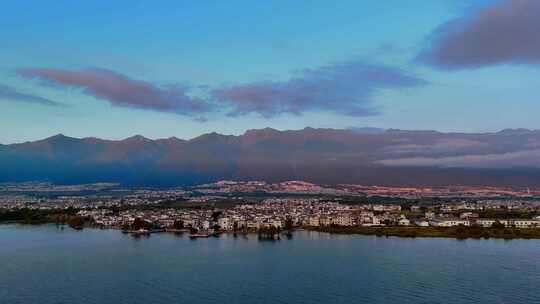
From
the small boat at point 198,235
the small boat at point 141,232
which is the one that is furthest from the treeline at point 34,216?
the small boat at point 198,235

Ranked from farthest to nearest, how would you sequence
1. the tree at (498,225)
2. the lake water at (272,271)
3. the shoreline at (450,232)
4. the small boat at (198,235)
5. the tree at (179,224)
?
the tree at (179,224) < the tree at (498,225) < the small boat at (198,235) < the shoreline at (450,232) < the lake water at (272,271)

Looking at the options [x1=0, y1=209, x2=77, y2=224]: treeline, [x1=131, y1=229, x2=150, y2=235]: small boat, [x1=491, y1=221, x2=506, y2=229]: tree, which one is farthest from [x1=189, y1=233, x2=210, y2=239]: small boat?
[x1=491, y1=221, x2=506, y2=229]: tree

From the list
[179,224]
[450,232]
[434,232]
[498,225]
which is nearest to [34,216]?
[179,224]

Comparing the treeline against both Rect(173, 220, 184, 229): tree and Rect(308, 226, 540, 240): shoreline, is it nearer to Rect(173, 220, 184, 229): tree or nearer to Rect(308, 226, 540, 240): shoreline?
Rect(173, 220, 184, 229): tree

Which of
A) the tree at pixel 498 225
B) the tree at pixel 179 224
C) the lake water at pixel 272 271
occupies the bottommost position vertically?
the lake water at pixel 272 271

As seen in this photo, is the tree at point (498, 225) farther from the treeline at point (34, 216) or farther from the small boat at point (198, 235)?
the treeline at point (34, 216)

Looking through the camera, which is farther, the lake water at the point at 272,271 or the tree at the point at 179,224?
the tree at the point at 179,224

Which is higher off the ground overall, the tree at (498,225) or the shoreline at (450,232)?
the tree at (498,225)


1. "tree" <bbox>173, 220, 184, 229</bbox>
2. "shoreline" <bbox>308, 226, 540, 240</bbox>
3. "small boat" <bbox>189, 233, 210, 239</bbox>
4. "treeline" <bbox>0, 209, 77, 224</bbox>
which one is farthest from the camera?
"treeline" <bbox>0, 209, 77, 224</bbox>

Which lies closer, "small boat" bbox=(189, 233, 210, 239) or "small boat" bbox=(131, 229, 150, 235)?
"small boat" bbox=(189, 233, 210, 239)

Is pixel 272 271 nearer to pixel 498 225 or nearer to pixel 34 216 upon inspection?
pixel 498 225
